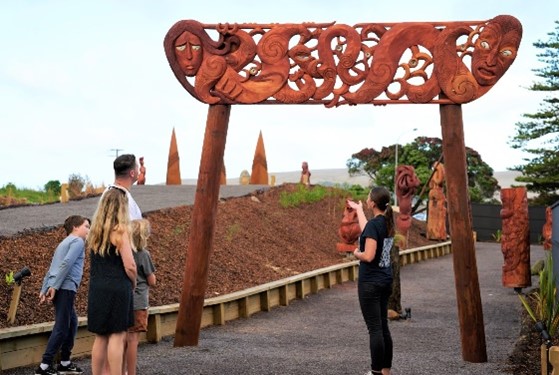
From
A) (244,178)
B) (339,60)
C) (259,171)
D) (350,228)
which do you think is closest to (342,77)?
(339,60)

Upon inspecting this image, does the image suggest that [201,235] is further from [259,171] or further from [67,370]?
[259,171]

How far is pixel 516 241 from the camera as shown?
15805mm

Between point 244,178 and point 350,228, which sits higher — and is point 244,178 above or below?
above

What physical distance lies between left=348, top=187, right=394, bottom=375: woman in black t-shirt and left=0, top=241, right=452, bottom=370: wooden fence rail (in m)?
3.46

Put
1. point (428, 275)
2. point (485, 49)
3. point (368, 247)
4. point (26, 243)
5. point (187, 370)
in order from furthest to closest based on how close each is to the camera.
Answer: point (428, 275)
point (26, 243)
point (485, 49)
point (187, 370)
point (368, 247)

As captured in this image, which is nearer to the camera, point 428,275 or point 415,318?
point 415,318

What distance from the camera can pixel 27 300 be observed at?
10414mm

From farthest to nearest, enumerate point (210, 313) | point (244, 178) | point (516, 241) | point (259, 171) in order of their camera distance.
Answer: point (244, 178)
point (259, 171)
point (516, 241)
point (210, 313)

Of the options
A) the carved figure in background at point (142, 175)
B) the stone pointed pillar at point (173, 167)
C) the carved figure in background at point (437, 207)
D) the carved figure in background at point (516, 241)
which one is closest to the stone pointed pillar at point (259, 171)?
the stone pointed pillar at point (173, 167)

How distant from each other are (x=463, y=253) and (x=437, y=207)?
20895mm

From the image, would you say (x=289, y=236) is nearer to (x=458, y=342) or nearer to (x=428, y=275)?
(x=428, y=275)

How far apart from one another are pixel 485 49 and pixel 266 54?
2.53 meters

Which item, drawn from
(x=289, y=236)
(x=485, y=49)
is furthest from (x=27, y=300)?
(x=289, y=236)

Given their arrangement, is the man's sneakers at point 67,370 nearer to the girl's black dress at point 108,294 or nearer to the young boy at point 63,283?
the young boy at point 63,283
